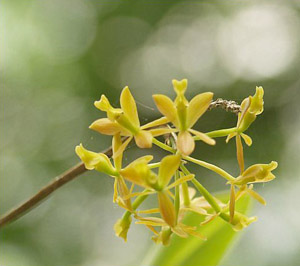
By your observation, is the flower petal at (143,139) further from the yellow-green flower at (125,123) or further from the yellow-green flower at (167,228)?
the yellow-green flower at (167,228)

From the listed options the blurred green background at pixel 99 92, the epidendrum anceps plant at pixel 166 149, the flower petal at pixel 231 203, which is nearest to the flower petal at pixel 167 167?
the epidendrum anceps plant at pixel 166 149

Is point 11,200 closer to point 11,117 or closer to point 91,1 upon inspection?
point 11,117

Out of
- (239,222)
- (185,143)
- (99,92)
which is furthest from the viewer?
(99,92)

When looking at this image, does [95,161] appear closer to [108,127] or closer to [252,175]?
[108,127]

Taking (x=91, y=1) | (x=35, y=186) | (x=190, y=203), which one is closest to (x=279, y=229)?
(x=190, y=203)

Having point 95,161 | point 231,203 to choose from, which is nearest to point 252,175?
point 231,203

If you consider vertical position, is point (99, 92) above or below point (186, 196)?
below

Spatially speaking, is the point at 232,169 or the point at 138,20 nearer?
the point at 232,169

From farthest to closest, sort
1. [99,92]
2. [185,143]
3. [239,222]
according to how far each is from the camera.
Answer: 1. [99,92]
2. [239,222]
3. [185,143]
